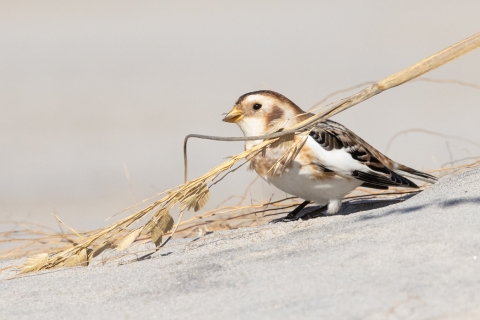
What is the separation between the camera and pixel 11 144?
8930mm

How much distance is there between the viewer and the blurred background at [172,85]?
7.83 meters

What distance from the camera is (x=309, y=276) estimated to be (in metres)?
2.52

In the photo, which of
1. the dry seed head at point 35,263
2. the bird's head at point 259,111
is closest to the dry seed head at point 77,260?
the dry seed head at point 35,263

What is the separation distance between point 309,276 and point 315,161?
4.65ft

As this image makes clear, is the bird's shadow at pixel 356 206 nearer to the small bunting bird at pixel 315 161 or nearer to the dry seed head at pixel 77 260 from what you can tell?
the small bunting bird at pixel 315 161

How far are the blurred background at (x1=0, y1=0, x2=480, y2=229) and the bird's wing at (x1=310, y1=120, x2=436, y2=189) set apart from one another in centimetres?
111

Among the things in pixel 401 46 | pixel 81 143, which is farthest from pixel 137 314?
pixel 401 46

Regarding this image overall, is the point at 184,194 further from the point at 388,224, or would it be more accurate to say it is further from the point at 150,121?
the point at 150,121

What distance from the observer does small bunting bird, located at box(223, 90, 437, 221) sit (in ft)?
12.7

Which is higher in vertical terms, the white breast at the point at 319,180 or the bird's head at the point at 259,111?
the bird's head at the point at 259,111

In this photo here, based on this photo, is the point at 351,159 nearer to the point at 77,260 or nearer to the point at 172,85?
the point at 77,260

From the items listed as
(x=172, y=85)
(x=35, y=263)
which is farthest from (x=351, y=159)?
(x=172, y=85)

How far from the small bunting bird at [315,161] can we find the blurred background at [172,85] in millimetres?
1124

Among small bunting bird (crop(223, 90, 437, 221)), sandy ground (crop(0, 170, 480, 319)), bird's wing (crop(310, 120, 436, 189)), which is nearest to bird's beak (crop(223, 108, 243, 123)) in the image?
small bunting bird (crop(223, 90, 437, 221))
